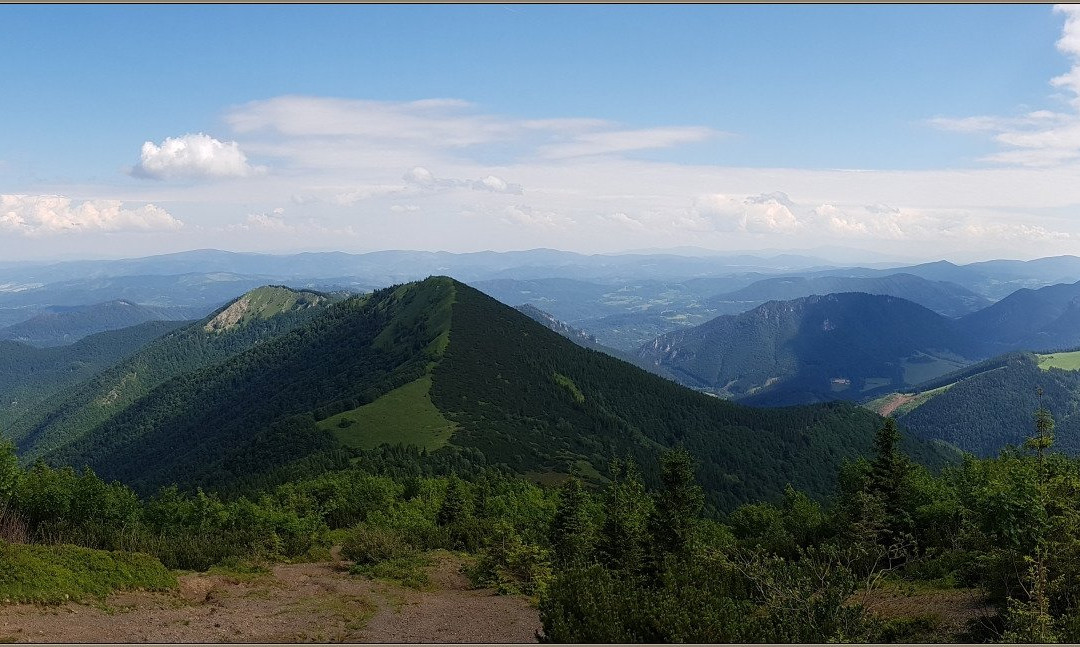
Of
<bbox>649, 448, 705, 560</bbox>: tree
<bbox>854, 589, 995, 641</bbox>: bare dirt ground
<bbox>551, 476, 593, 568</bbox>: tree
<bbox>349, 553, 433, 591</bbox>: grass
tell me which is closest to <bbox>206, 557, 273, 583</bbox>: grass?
<bbox>349, 553, 433, 591</bbox>: grass

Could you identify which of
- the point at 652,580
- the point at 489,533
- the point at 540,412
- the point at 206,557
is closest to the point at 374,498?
the point at 489,533

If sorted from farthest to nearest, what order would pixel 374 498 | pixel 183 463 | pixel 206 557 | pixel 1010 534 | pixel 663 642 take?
→ pixel 183 463
pixel 374 498
pixel 206 557
pixel 1010 534
pixel 663 642

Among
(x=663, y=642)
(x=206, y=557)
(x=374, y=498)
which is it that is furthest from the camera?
(x=374, y=498)

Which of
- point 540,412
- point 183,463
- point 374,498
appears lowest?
point 183,463

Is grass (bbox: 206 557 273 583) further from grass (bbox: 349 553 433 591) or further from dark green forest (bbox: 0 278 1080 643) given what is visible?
grass (bbox: 349 553 433 591)

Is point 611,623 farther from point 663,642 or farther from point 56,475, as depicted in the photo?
point 56,475

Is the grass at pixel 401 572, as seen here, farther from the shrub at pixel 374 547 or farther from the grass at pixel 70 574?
the grass at pixel 70 574

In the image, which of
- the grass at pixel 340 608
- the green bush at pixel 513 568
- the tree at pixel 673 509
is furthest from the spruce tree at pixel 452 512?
the tree at pixel 673 509
